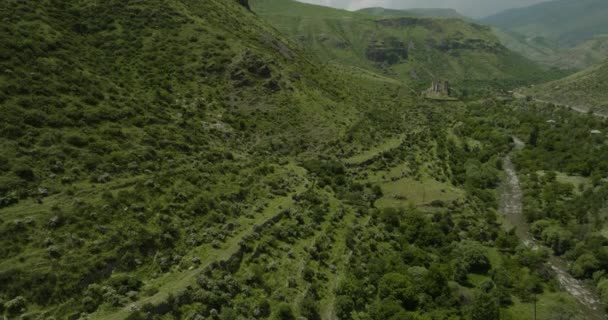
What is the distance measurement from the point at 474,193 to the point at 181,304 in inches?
2749

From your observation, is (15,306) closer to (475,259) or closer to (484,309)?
(484,309)

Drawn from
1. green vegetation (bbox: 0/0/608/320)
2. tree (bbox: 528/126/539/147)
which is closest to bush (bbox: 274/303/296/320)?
green vegetation (bbox: 0/0/608/320)

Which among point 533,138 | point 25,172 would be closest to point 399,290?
point 25,172

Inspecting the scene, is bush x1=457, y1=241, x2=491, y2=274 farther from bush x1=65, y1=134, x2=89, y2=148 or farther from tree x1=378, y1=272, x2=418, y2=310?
bush x1=65, y1=134, x2=89, y2=148

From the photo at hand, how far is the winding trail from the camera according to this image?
175ft

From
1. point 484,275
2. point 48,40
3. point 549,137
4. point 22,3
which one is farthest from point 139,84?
point 549,137

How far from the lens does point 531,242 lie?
69.7m

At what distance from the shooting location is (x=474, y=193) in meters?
86.8

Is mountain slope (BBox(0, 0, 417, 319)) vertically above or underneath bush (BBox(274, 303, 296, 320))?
above

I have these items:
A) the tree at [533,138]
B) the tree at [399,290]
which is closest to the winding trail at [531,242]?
the tree at [533,138]

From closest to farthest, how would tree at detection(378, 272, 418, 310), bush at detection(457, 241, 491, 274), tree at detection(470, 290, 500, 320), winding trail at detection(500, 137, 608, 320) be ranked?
tree at detection(470, 290, 500, 320) < tree at detection(378, 272, 418, 310) < winding trail at detection(500, 137, 608, 320) < bush at detection(457, 241, 491, 274)

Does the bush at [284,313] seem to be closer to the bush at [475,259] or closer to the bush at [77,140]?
the bush at [475,259]

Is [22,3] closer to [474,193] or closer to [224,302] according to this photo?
[224,302]

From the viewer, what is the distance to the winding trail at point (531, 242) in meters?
53.3
